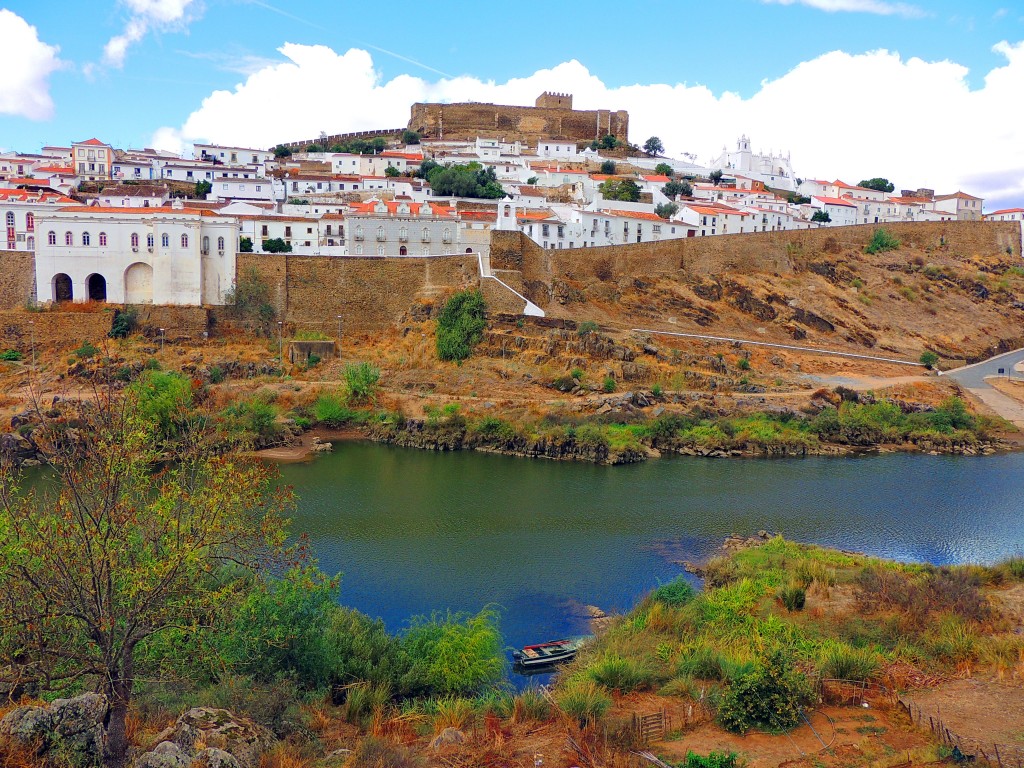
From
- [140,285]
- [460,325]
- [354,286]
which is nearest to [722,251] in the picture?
[460,325]

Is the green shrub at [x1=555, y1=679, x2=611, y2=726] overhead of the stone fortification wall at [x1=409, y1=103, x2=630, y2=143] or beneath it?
beneath

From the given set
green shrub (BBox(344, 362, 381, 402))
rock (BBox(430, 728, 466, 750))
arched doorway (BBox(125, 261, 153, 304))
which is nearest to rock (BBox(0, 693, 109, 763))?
rock (BBox(430, 728, 466, 750))

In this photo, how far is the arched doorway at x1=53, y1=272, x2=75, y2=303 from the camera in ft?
99.6

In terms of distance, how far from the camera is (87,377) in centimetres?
2733

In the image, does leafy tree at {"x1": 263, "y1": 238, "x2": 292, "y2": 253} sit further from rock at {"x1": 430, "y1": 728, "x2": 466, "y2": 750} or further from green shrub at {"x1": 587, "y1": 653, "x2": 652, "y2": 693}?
rock at {"x1": 430, "y1": 728, "x2": 466, "y2": 750}

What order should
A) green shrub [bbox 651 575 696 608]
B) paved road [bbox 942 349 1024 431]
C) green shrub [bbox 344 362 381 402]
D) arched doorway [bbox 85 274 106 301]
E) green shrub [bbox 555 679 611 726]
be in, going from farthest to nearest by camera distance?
1. arched doorway [bbox 85 274 106 301]
2. paved road [bbox 942 349 1024 431]
3. green shrub [bbox 344 362 381 402]
4. green shrub [bbox 651 575 696 608]
5. green shrub [bbox 555 679 611 726]

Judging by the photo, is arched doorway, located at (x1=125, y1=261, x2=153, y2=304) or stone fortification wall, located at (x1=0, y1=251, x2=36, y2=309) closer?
stone fortification wall, located at (x1=0, y1=251, x2=36, y2=309)

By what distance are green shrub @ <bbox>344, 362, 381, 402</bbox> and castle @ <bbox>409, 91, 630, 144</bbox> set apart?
132 feet

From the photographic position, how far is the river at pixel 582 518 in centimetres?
1438

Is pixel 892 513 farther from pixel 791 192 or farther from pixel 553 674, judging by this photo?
pixel 791 192

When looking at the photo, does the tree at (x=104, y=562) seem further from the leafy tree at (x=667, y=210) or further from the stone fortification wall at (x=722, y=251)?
the leafy tree at (x=667, y=210)

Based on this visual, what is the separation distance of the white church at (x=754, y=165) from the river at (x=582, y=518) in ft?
137

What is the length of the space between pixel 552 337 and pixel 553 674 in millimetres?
19009

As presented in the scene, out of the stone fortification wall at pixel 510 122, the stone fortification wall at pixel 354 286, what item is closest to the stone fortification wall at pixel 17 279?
the stone fortification wall at pixel 354 286
